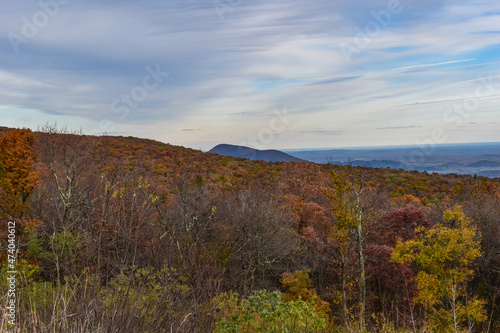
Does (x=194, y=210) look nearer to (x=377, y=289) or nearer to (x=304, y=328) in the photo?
(x=304, y=328)

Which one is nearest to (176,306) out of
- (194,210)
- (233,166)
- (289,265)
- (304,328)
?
(304,328)

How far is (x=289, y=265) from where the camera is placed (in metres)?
25.1

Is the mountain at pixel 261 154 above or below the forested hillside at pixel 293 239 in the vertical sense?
above

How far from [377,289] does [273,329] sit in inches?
891
